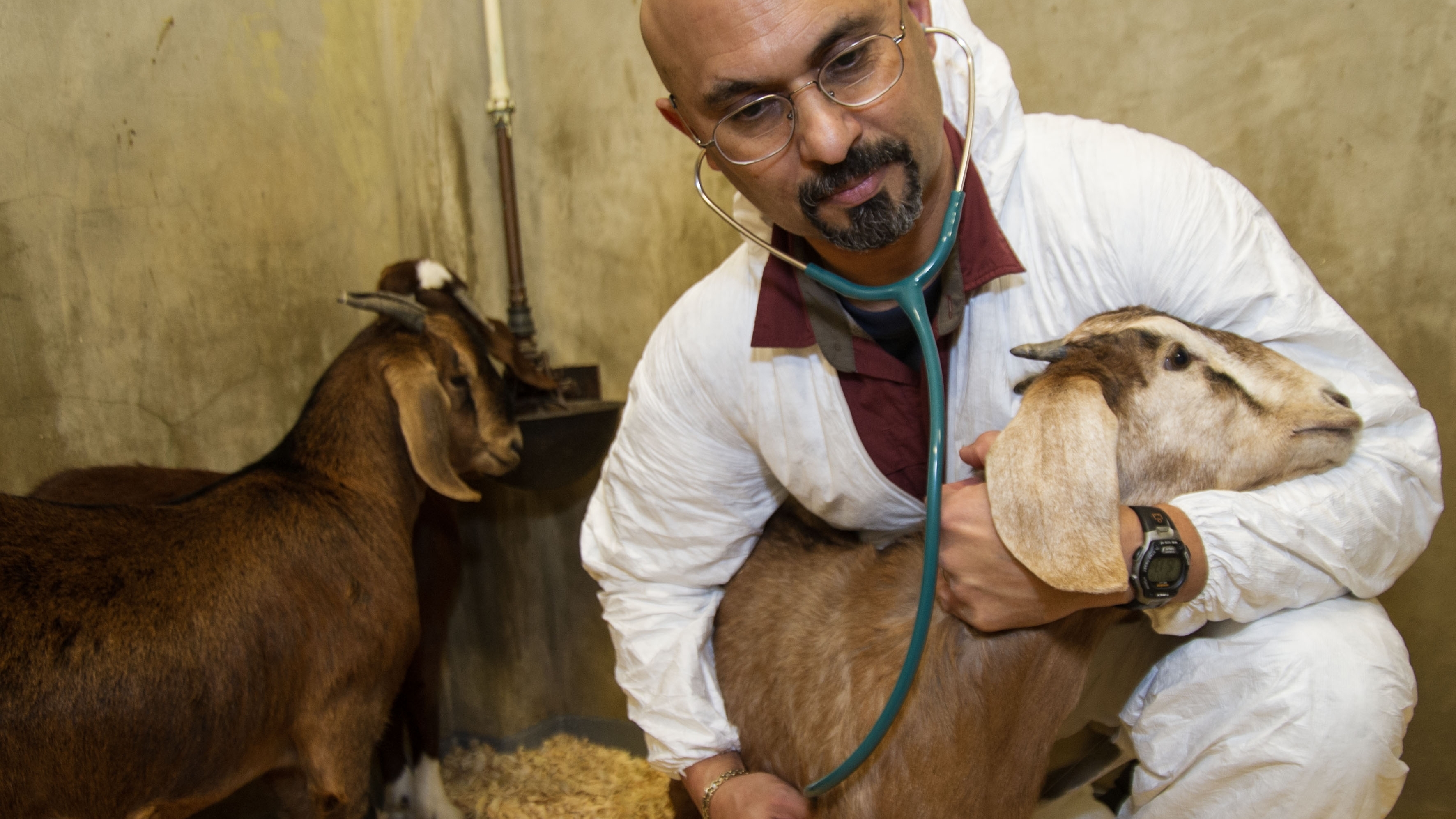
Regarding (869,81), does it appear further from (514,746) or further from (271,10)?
(514,746)

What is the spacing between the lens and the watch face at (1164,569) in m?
1.23

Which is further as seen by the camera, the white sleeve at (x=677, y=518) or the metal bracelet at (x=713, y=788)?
the white sleeve at (x=677, y=518)

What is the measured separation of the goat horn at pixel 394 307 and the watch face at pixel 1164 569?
1.83m

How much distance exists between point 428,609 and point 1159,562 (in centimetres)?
214

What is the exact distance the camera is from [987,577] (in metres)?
1.32

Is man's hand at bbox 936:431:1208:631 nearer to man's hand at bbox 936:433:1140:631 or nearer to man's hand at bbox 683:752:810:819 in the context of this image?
man's hand at bbox 936:433:1140:631

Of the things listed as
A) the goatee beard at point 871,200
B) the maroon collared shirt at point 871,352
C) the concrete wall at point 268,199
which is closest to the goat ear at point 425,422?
the concrete wall at point 268,199

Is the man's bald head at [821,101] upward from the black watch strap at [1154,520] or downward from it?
upward

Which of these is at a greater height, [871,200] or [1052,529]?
[871,200]

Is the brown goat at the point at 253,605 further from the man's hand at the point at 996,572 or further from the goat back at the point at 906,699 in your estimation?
the man's hand at the point at 996,572

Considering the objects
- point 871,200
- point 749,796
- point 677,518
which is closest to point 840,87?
point 871,200

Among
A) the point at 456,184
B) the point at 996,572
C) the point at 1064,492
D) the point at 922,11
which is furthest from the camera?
the point at 456,184

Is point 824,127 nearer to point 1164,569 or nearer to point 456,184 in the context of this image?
point 1164,569

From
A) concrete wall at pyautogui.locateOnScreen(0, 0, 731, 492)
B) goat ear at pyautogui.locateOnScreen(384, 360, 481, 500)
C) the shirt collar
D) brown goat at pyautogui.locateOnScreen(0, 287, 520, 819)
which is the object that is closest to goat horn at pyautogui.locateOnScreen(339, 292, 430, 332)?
brown goat at pyautogui.locateOnScreen(0, 287, 520, 819)
